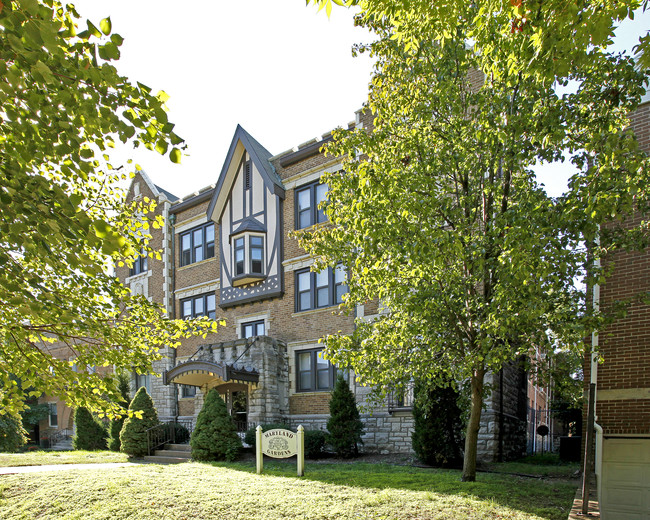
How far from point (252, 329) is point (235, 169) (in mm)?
6571

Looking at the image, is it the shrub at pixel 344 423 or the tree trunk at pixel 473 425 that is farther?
the shrub at pixel 344 423

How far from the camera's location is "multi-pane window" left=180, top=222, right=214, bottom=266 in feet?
80.0

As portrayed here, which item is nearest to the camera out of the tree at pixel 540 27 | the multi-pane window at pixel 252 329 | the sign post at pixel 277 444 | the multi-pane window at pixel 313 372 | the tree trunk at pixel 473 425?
the tree at pixel 540 27

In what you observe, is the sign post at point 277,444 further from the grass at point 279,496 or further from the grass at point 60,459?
the grass at point 60,459

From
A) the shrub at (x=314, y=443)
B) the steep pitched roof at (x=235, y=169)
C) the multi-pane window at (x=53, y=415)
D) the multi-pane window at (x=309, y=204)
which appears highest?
the steep pitched roof at (x=235, y=169)

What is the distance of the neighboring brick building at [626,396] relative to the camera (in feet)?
35.3

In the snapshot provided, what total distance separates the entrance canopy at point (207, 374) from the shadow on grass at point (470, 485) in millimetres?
4796

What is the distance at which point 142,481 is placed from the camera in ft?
37.0

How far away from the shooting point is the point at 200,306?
2462 centimetres

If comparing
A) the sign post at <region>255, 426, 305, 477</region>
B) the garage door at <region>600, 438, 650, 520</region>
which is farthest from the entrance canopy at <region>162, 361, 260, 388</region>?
the garage door at <region>600, 438, 650, 520</region>

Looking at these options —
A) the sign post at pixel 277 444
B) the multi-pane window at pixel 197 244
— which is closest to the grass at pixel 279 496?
the sign post at pixel 277 444

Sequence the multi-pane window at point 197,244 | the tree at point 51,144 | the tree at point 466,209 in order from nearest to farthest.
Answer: the tree at point 51,144
the tree at point 466,209
the multi-pane window at point 197,244

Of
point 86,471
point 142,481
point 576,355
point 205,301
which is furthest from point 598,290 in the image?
point 205,301

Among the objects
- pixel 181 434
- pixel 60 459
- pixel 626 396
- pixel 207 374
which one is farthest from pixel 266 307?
pixel 626 396
